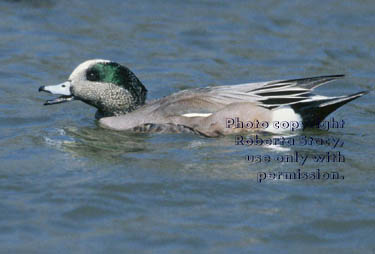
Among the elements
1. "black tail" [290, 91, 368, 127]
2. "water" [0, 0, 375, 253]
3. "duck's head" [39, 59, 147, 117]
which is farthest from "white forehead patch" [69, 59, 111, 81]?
"black tail" [290, 91, 368, 127]

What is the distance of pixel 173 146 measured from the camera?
757 centimetres

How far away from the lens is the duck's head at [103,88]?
8336mm

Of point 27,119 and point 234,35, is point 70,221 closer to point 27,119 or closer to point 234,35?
point 27,119

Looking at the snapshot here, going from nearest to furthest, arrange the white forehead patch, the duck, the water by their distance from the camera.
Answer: the water < the duck < the white forehead patch

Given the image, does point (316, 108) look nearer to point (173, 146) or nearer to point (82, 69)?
point (173, 146)

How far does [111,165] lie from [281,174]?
1419 millimetres

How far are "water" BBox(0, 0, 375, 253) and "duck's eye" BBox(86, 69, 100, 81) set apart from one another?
51cm

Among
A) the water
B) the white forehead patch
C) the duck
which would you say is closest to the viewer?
the water

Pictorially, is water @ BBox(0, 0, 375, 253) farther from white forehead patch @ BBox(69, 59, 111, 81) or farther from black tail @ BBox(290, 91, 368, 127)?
white forehead patch @ BBox(69, 59, 111, 81)

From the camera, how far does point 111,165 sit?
7012 mm

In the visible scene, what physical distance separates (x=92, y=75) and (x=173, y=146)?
1.33 m

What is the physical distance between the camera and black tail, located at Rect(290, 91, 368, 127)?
7.87m

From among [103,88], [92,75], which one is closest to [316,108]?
[103,88]

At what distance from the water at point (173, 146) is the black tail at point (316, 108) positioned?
16 cm
